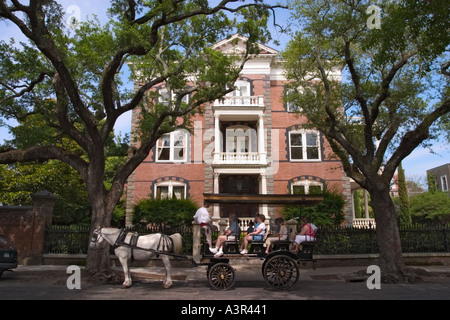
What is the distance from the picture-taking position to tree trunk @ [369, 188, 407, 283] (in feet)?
33.9

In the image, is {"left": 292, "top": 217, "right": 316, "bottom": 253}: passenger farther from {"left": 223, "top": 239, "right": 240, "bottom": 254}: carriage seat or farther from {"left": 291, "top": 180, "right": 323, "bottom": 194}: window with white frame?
{"left": 291, "top": 180, "right": 323, "bottom": 194}: window with white frame

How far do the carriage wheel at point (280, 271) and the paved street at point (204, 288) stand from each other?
0.69 ft

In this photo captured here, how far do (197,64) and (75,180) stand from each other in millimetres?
11573

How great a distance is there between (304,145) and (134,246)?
18.1m

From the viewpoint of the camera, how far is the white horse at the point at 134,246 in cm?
897

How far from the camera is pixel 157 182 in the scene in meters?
23.9

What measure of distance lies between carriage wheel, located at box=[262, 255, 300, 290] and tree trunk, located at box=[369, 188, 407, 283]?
12.3 feet

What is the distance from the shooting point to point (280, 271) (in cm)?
868

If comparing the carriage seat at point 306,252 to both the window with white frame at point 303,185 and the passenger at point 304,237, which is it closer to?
the passenger at point 304,237

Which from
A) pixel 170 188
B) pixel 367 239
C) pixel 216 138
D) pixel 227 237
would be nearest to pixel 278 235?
pixel 227 237

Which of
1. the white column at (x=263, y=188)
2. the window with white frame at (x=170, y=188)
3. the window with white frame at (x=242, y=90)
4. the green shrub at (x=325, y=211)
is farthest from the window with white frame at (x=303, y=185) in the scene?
the window with white frame at (x=170, y=188)

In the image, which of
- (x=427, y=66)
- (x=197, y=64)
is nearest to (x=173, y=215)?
(x=197, y=64)

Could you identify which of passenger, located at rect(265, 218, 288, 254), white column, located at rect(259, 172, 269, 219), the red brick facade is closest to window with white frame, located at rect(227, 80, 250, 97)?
the red brick facade

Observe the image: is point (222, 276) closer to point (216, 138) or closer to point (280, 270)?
point (280, 270)
